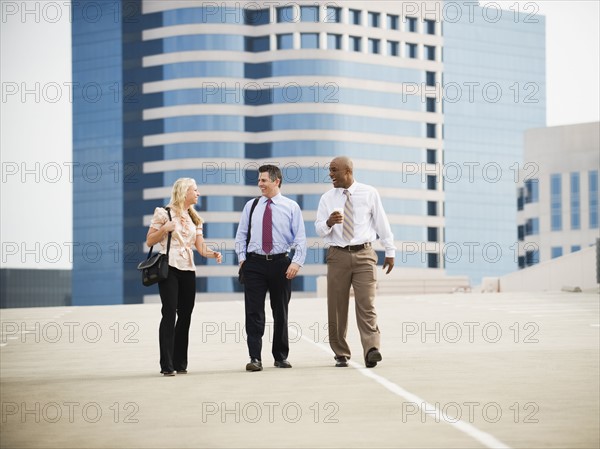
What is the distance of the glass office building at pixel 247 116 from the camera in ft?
415

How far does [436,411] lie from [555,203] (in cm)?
12430

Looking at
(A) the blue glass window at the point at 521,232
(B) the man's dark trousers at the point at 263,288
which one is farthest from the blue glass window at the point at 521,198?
(B) the man's dark trousers at the point at 263,288

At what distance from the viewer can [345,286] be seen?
13156mm

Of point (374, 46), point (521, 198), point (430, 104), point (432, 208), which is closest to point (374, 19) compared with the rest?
point (374, 46)

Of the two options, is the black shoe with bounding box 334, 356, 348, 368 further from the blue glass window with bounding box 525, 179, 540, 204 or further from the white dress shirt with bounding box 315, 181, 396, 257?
the blue glass window with bounding box 525, 179, 540, 204

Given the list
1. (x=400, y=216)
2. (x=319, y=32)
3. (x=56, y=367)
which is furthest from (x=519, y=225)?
(x=56, y=367)

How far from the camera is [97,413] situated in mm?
9141

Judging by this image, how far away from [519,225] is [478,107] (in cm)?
3990

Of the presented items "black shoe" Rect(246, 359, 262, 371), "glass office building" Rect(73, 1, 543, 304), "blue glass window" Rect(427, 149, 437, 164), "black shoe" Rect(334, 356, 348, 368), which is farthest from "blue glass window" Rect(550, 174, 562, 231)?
"black shoe" Rect(246, 359, 262, 371)

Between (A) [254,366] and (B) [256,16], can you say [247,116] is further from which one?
(A) [254,366]

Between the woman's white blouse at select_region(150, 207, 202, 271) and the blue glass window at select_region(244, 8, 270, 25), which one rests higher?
the blue glass window at select_region(244, 8, 270, 25)

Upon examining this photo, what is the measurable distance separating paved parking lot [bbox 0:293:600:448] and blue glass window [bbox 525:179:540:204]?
115898mm

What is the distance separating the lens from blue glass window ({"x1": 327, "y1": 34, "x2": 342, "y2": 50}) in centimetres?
12838

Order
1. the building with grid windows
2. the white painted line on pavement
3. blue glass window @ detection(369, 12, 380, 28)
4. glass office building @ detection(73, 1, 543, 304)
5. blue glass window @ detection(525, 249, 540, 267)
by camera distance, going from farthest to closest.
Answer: blue glass window @ detection(525, 249, 540, 267) → blue glass window @ detection(369, 12, 380, 28) → the building with grid windows → glass office building @ detection(73, 1, 543, 304) → the white painted line on pavement
